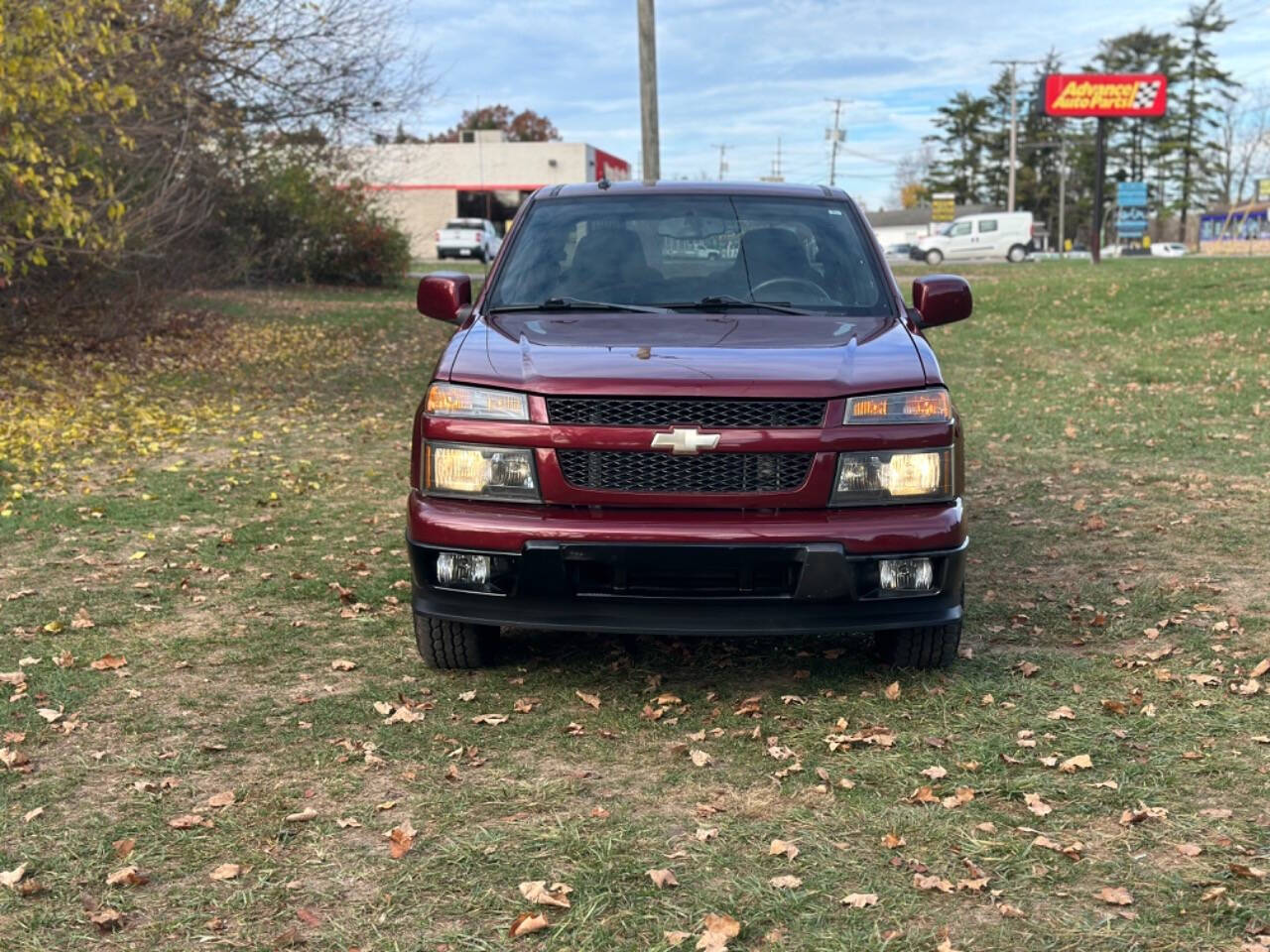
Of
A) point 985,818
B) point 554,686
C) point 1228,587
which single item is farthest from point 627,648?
point 1228,587

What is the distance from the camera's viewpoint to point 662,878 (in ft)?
10.6

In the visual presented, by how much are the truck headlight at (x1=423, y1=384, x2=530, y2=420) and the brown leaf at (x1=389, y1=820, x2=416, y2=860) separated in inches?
53.8

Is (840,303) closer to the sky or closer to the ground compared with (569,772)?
closer to the sky

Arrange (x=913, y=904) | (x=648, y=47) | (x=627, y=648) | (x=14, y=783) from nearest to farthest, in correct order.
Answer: (x=913, y=904)
(x=14, y=783)
(x=627, y=648)
(x=648, y=47)

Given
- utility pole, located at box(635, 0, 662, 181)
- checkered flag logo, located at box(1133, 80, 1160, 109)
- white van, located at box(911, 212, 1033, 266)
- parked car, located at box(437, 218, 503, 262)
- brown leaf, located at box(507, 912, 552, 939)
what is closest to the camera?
brown leaf, located at box(507, 912, 552, 939)

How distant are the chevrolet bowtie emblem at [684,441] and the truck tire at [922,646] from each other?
43.1 inches

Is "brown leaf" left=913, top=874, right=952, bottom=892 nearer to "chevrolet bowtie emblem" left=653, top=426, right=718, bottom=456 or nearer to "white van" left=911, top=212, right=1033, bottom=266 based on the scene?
"chevrolet bowtie emblem" left=653, top=426, right=718, bottom=456

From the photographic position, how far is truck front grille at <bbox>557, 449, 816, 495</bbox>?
4.21 metres

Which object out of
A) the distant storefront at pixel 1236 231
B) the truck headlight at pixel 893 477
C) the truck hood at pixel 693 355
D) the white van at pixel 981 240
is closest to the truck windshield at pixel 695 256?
the truck hood at pixel 693 355

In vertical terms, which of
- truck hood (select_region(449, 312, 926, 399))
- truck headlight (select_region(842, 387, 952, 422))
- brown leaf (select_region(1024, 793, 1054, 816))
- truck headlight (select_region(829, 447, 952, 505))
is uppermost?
truck hood (select_region(449, 312, 926, 399))

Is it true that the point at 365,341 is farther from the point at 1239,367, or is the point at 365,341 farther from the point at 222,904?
the point at 222,904

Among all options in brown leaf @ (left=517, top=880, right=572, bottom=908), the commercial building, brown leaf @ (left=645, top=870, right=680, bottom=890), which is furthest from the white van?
brown leaf @ (left=517, top=880, right=572, bottom=908)

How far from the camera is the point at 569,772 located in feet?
13.0

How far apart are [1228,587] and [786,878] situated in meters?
3.57
